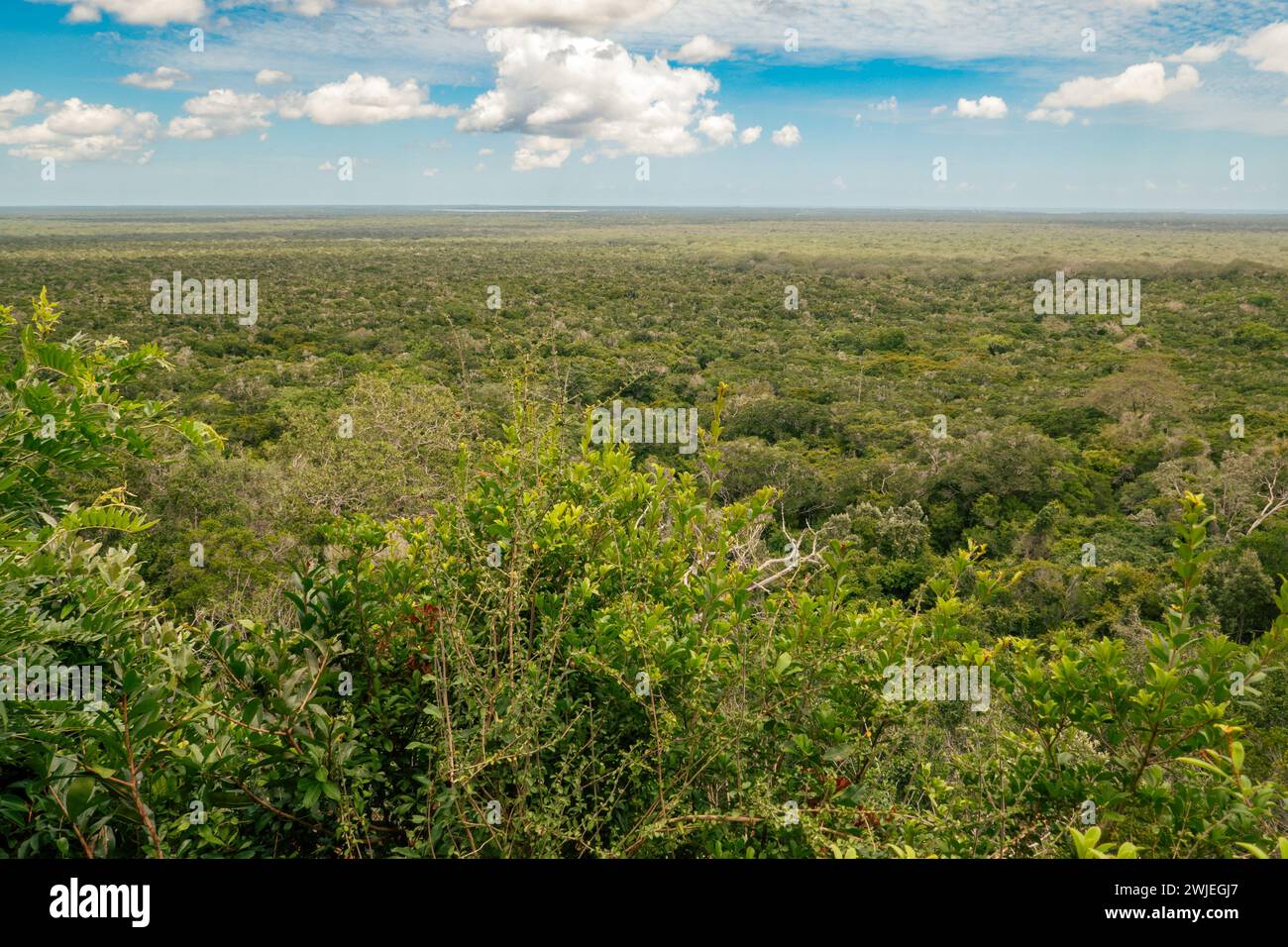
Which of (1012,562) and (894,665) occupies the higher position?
(894,665)

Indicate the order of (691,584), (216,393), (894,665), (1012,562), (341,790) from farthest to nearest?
(216,393) < (1012,562) < (691,584) < (894,665) < (341,790)

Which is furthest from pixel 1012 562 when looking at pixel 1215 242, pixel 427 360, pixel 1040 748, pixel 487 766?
pixel 1215 242

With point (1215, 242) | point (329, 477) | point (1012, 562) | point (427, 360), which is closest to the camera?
point (329, 477)

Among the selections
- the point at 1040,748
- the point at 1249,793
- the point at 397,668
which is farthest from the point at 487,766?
the point at 1249,793

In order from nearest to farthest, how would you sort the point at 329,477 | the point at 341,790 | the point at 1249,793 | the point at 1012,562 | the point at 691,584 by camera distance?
the point at 1249,793, the point at 341,790, the point at 691,584, the point at 329,477, the point at 1012,562

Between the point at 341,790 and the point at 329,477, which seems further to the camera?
the point at 329,477

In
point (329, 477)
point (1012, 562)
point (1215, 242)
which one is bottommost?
point (1012, 562)

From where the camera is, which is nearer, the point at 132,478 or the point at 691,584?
the point at 691,584

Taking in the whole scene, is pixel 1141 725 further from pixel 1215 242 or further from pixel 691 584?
pixel 1215 242

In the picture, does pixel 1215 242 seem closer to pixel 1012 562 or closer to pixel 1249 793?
pixel 1012 562
